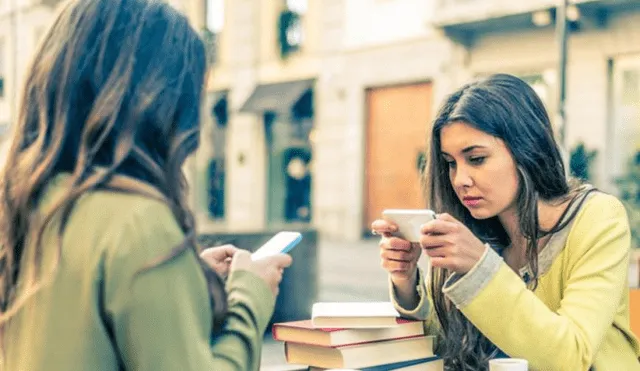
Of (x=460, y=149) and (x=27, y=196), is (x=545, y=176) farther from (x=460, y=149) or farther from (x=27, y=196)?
(x=27, y=196)

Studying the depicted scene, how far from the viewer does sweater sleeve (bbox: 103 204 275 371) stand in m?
1.15

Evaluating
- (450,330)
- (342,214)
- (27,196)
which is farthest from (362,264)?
(27,196)

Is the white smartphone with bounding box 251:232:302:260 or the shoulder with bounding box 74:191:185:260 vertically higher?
the shoulder with bounding box 74:191:185:260

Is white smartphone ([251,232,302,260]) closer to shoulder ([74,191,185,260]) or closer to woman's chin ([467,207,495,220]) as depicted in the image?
shoulder ([74,191,185,260])

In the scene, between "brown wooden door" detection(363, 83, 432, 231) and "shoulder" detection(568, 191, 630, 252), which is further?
"brown wooden door" detection(363, 83, 432, 231)

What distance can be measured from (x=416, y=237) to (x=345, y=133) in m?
15.6

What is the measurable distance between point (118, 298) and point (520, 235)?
1.23 m

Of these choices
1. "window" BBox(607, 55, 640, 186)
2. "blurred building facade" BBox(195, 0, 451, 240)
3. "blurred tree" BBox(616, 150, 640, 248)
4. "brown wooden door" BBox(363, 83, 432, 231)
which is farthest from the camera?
"blurred building facade" BBox(195, 0, 451, 240)

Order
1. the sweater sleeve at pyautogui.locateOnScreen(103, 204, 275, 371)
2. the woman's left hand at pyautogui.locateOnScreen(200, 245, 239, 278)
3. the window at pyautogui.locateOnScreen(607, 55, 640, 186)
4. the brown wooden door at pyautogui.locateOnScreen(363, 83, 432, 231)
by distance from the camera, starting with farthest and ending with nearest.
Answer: the brown wooden door at pyautogui.locateOnScreen(363, 83, 432, 231) → the window at pyautogui.locateOnScreen(607, 55, 640, 186) → the woman's left hand at pyautogui.locateOnScreen(200, 245, 239, 278) → the sweater sleeve at pyautogui.locateOnScreen(103, 204, 275, 371)

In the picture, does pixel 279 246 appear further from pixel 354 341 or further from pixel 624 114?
pixel 624 114

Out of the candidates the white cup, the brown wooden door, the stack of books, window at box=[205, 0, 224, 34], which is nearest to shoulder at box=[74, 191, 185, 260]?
the stack of books

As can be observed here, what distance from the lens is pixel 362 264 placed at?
12117 millimetres

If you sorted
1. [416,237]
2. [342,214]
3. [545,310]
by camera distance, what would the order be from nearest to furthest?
[545,310] < [416,237] < [342,214]

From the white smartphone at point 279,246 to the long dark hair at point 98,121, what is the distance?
27 centimetres
